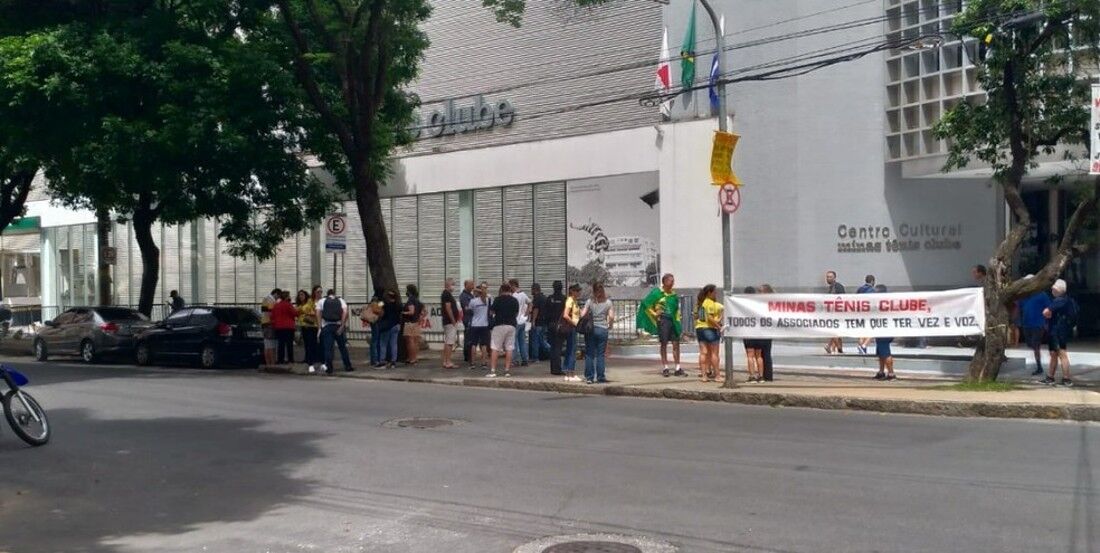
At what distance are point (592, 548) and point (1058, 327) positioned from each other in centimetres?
1177

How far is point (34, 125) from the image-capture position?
2323 centimetres

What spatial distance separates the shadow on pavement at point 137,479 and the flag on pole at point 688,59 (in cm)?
1472

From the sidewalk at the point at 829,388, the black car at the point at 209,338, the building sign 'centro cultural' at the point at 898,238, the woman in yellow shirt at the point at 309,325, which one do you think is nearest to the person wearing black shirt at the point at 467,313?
the sidewalk at the point at 829,388

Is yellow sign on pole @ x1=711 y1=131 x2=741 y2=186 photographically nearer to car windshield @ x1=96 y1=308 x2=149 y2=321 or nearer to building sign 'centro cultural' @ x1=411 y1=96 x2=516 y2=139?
building sign 'centro cultural' @ x1=411 y1=96 x2=516 y2=139

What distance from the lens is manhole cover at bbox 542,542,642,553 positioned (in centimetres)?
773

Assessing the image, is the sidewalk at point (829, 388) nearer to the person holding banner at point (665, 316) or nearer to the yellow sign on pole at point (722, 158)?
the person holding banner at point (665, 316)

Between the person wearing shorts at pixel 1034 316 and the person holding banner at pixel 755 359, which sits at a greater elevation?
the person wearing shorts at pixel 1034 316

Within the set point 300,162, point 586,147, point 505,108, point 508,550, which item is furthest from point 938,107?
point 508,550

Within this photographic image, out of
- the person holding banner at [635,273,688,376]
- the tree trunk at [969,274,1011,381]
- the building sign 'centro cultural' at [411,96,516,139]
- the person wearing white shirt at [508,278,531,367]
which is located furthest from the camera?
the building sign 'centro cultural' at [411,96,516,139]

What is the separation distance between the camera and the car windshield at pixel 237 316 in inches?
968

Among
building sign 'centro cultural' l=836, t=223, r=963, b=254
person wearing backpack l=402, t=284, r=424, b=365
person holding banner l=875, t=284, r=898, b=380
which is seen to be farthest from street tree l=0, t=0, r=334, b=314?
person holding banner l=875, t=284, r=898, b=380

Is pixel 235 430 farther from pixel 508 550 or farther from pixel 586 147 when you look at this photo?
pixel 586 147

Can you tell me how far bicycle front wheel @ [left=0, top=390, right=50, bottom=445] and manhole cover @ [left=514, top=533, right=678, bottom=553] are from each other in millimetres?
7165

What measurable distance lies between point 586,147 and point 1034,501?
19.8 meters
